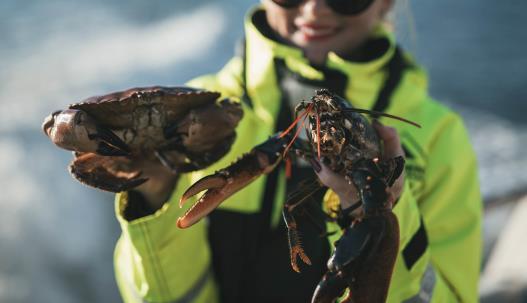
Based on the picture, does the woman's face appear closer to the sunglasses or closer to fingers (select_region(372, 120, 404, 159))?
the sunglasses

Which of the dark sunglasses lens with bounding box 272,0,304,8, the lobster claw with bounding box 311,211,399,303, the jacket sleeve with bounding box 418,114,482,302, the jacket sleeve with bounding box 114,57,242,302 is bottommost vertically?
the jacket sleeve with bounding box 418,114,482,302

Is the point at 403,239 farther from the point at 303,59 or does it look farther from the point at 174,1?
the point at 174,1

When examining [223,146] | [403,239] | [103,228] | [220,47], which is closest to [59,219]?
[103,228]

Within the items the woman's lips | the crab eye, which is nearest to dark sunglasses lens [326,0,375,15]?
the woman's lips

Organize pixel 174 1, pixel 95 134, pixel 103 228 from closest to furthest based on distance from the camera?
pixel 95 134, pixel 103 228, pixel 174 1

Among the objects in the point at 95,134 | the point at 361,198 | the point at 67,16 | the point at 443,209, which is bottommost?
the point at 67,16

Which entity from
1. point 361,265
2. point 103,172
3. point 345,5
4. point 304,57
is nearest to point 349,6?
point 345,5

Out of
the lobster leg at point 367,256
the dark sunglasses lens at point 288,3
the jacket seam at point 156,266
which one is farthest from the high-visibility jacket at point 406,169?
the lobster leg at point 367,256
